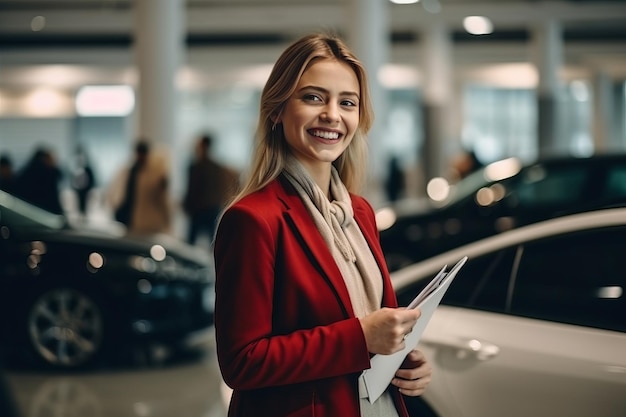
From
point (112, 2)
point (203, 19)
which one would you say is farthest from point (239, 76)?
point (112, 2)

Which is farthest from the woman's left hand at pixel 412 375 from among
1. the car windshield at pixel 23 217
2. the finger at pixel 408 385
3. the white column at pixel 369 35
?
the white column at pixel 369 35

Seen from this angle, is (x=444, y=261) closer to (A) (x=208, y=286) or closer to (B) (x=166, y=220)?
(A) (x=208, y=286)

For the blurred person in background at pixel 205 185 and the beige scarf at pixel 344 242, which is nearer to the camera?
the beige scarf at pixel 344 242

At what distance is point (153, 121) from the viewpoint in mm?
15492

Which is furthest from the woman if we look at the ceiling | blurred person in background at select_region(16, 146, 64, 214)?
the ceiling

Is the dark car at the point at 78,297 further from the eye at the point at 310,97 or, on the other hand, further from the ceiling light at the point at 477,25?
the ceiling light at the point at 477,25

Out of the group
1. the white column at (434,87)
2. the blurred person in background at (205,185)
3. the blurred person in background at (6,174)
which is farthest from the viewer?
the white column at (434,87)

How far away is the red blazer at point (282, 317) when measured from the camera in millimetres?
2191

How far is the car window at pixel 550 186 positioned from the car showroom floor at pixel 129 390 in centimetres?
367

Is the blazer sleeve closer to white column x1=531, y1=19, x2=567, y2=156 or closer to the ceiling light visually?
the ceiling light

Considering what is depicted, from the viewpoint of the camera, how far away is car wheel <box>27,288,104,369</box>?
784 cm

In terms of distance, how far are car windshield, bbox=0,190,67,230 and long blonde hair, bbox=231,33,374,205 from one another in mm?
6238

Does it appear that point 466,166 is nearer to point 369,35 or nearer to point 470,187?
point 369,35

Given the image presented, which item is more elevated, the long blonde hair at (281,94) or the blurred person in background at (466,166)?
the blurred person in background at (466,166)
